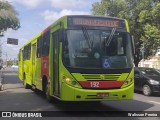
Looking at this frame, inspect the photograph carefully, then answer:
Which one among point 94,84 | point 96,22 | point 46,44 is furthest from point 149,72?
point 94,84

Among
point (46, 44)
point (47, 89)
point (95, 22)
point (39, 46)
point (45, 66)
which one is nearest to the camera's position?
point (95, 22)

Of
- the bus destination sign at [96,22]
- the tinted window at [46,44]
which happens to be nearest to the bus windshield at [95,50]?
the bus destination sign at [96,22]

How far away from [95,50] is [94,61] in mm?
349

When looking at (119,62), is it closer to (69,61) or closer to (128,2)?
(69,61)

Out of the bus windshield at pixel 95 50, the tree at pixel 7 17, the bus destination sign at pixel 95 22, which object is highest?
the tree at pixel 7 17

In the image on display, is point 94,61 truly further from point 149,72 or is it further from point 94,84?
point 149,72

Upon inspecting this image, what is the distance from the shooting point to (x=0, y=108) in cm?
1305

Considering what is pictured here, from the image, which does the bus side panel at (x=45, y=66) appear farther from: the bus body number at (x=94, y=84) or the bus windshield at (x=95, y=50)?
the bus body number at (x=94, y=84)

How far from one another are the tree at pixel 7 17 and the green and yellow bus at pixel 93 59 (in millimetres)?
33109

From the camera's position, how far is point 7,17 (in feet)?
150

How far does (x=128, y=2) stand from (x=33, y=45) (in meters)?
25.5

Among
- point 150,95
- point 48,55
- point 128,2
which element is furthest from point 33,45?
point 128,2

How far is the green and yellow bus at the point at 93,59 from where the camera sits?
36.6 feet

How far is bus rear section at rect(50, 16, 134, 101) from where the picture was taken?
11.2 meters
